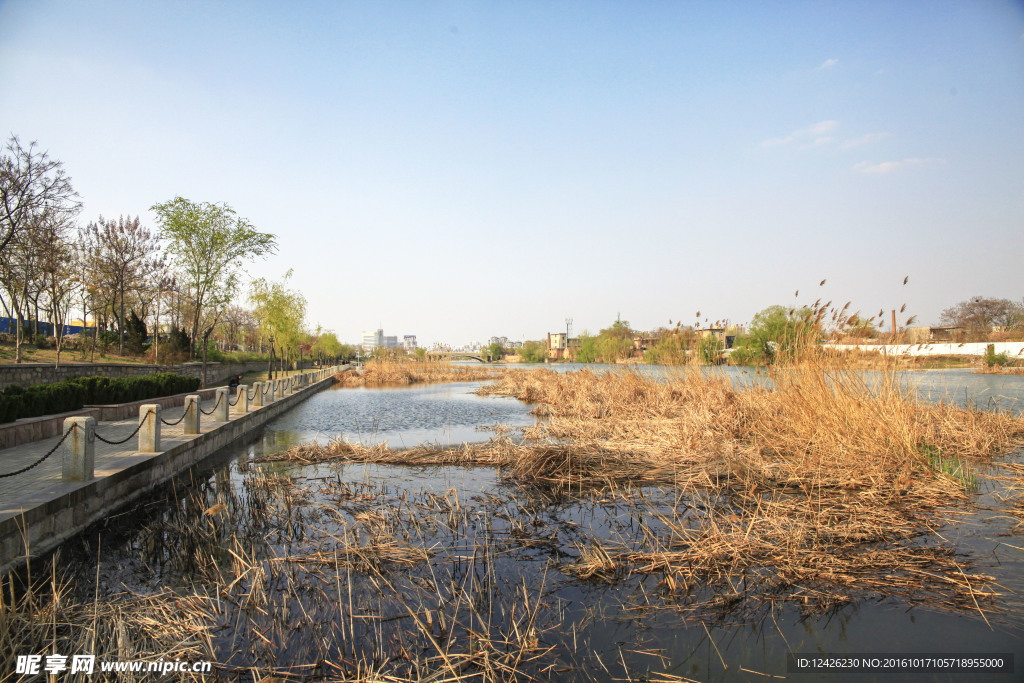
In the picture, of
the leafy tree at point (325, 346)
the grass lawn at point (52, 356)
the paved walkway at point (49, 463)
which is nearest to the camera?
the paved walkway at point (49, 463)

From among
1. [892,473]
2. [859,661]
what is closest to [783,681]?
[859,661]

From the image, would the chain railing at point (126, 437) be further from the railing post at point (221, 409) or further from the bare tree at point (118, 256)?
the bare tree at point (118, 256)

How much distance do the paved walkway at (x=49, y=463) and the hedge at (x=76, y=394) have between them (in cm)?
72

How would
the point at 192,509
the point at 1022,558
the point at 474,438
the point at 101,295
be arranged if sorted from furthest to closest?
1. the point at 101,295
2. the point at 474,438
3. the point at 192,509
4. the point at 1022,558

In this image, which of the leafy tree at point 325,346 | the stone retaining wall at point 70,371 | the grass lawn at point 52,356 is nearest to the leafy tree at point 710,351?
the stone retaining wall at point 70,371

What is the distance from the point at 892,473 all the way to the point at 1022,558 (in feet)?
6.57

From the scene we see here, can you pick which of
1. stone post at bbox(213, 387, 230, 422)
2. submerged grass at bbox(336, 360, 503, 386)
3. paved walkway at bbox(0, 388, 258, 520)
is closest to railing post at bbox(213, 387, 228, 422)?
stone post at bbox(213, 387, 230, 422)

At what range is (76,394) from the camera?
11.4 metres

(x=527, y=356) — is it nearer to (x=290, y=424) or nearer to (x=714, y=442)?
(x=290, y=424)

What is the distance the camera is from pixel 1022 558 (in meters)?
4.87

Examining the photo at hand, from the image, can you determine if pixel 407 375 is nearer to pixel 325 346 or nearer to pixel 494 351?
pixel 325 346

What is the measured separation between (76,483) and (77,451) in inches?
14.3

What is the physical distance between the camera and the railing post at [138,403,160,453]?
26.7 ft

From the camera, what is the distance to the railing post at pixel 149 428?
8141 mm
